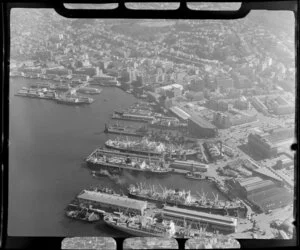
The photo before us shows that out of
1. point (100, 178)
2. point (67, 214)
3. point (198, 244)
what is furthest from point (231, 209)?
point (67, 214)

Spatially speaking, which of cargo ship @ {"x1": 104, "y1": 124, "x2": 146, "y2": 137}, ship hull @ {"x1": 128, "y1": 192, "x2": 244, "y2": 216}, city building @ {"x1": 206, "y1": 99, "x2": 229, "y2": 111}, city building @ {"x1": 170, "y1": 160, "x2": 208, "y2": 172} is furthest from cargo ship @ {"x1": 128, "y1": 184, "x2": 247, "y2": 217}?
city building @ {"x1": 206, "y1": 99, "x2": 229, "y2": 111}

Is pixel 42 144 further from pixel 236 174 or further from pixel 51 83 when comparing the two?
pixel 236 174

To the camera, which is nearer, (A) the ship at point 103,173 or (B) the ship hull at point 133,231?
(B) the ship hull at point 133,231

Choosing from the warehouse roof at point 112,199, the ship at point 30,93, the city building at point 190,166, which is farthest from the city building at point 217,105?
the ship at point 30,93

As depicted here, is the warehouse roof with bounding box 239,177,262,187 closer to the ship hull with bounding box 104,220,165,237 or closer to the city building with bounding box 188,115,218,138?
the city building with bounding box 188,115,218,138

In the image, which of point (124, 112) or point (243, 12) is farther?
point (124, 112)

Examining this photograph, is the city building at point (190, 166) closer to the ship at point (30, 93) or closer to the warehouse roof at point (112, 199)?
the warehouse roof at point (112, 199)
